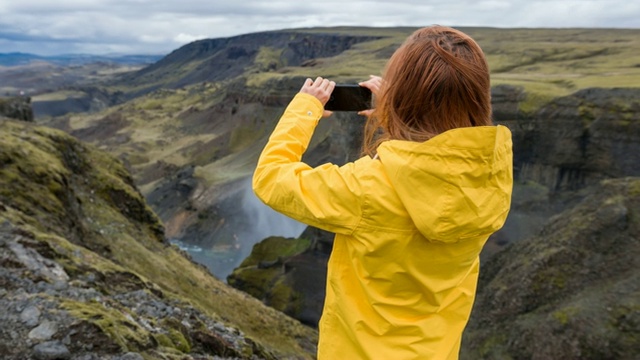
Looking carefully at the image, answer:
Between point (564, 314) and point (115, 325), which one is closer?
point (115, 325)

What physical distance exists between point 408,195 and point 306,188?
464 millimetres

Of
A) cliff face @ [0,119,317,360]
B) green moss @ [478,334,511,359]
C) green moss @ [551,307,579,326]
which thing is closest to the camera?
cliff face @ [0,119,317,360]

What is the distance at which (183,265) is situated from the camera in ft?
58.0

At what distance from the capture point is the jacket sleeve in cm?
260

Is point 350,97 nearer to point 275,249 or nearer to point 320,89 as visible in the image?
point 320,89

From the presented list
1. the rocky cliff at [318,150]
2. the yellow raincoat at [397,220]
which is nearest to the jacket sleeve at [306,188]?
the yellow raincoat at [397,220]

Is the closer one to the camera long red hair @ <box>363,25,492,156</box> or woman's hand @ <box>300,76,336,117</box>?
long red hair @ <box>363,25,492,156</box>

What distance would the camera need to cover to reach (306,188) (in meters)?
2.66

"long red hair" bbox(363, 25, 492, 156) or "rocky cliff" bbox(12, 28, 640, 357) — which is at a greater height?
"long red hair" bbox(363, 25, 492, 156)

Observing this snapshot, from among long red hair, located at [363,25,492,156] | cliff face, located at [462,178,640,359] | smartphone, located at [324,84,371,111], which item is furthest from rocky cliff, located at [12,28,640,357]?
long red hair, located at [363,25,492,156]

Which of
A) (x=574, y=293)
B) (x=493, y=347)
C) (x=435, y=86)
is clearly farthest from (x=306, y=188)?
(x=574, y=293)

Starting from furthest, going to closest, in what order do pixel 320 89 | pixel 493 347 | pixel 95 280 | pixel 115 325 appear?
pixel 493 347 < pixel 95 280 < pixel 115 325 < pixel 320 89

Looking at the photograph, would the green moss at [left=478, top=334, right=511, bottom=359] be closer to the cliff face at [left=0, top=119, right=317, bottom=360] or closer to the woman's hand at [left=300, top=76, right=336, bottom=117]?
the cliff face at [left=0, top=119, right=317, bottom=360]

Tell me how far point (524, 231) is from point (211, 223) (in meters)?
26.8
